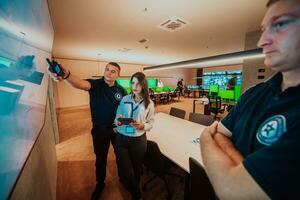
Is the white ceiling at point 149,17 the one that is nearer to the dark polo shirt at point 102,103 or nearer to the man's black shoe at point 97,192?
the dark polo shirt at point 102,103

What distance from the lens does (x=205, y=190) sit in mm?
1183

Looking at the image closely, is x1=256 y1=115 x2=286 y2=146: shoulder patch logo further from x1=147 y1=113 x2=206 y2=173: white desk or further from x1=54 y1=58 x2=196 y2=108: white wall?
x1=54 y1=58 x2=196 y2=108: white wall

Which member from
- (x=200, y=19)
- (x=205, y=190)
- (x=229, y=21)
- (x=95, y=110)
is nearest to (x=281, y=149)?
(x=205, y=190)

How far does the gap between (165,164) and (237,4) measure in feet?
8.75

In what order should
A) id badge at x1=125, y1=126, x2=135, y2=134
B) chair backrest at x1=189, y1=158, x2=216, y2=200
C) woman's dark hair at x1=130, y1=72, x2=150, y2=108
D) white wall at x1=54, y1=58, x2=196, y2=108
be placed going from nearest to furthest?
chair backrest at x1=189, y1=158, x2=216, y2=200 < id badge at x1=125, y1=126, x2=135, y2=134 < woman's dark hair at x1=130, y1=72, x2=150, y2=108 < white wall at x1=54, y1=58, x2=196, y2=108

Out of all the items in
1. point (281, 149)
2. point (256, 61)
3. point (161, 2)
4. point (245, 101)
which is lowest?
point (281, 149)

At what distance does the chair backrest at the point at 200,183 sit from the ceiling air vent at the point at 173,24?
2.56 m

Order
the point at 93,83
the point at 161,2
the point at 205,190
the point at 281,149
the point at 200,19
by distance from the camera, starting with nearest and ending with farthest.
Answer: the point at 281,149
the point at 205,190
the point at 93,83
the point at 161,2
the point at 200,19

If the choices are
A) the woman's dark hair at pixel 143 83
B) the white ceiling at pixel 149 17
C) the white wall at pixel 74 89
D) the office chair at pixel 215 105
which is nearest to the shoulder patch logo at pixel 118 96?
the woman's dark hair at pixel 143 83

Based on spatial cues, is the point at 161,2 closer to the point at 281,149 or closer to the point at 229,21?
the point at 229,21

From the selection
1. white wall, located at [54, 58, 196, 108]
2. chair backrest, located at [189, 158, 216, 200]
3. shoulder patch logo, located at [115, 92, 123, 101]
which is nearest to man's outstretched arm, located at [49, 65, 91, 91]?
shoulder patch logo, located at [115, 92, 123, 101]

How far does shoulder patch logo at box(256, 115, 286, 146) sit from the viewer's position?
54cm

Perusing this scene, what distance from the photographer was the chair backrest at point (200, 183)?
1.15 meters

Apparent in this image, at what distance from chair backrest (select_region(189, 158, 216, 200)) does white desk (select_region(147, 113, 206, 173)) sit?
188 millimetres
